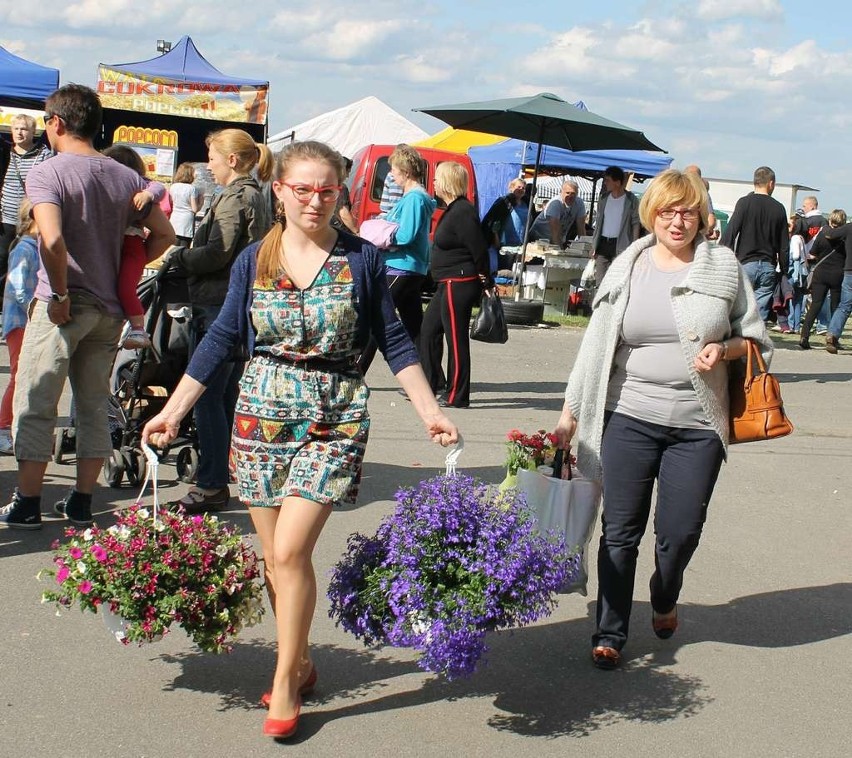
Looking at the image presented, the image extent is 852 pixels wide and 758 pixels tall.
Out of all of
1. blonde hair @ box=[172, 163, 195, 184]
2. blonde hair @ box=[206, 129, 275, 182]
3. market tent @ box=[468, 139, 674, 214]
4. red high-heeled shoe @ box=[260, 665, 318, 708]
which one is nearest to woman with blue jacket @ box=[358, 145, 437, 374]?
blonde hair @ box=[206, 129, 275, 182]

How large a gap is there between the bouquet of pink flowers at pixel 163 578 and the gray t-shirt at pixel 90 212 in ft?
6.50

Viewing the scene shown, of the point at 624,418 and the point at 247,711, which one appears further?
the point at 624,418

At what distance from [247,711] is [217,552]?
55 centimetres

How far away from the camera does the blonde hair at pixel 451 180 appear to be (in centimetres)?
966

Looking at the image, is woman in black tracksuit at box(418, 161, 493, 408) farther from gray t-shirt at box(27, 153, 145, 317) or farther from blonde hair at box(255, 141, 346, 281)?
blonde hair at box(255, 141, 346, 281)

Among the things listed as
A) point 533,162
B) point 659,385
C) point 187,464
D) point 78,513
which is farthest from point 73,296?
point 533,162

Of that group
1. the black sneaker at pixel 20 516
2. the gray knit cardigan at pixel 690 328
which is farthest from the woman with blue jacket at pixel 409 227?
the gray knit cardigan at pixel 690 328

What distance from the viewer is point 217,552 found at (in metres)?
4.02

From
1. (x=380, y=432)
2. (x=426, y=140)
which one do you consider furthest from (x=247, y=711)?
(x=426, y=140)

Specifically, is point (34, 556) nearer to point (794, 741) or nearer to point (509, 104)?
point (794, 741)

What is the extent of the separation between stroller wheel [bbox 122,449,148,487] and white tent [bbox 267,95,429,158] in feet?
68.1

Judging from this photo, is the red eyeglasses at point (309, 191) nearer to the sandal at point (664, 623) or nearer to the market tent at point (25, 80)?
the sandal at point (664, 623)

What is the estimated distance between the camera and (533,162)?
21812 millimetres

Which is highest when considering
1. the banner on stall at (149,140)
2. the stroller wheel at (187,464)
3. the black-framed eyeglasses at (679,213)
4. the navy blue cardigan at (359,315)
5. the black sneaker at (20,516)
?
the banner on stall at (149,140)
